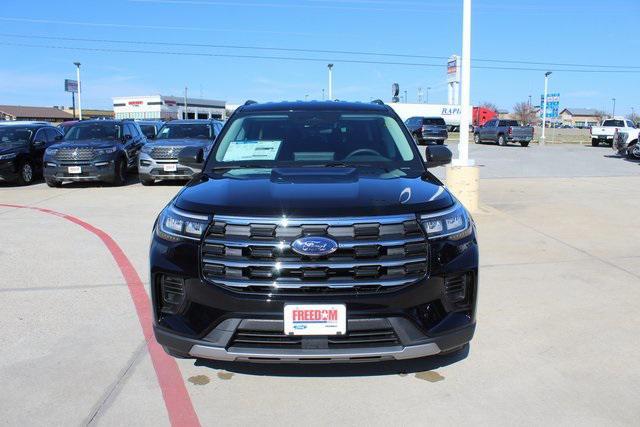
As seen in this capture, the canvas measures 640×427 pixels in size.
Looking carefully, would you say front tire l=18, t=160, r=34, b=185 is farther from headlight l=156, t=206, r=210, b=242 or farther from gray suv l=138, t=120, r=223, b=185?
headlight l=156, t=206, r=210, b=242

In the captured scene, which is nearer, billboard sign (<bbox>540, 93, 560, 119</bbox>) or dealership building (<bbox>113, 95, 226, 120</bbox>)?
billboard sign (<bbox>540, 93, 560, 119</bbox>)

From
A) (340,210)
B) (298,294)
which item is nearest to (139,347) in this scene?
(298,294)

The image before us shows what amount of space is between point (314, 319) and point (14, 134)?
15.3 meters

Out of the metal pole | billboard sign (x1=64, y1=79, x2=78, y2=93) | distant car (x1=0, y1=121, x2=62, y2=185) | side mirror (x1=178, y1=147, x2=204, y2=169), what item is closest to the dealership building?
billboard sign (x1=64, y1=79, x2=78, y2=93)

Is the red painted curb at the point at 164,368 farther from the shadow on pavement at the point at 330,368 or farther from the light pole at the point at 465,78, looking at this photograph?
the light pole at the point at 465,78

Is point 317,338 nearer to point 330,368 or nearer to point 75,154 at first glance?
point 330,368

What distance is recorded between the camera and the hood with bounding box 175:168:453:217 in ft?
10.3

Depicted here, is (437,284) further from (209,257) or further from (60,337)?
(60,337)

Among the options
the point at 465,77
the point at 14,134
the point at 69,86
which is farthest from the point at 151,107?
the point at 465,77

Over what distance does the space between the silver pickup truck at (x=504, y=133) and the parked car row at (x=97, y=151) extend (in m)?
24.4

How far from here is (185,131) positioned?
51.3 ft

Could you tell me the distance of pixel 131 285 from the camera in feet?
18.7

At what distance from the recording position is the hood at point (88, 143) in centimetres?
1429

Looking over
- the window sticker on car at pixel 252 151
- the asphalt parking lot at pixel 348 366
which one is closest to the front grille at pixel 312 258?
the asphalt parking lot at pixel 348 366
